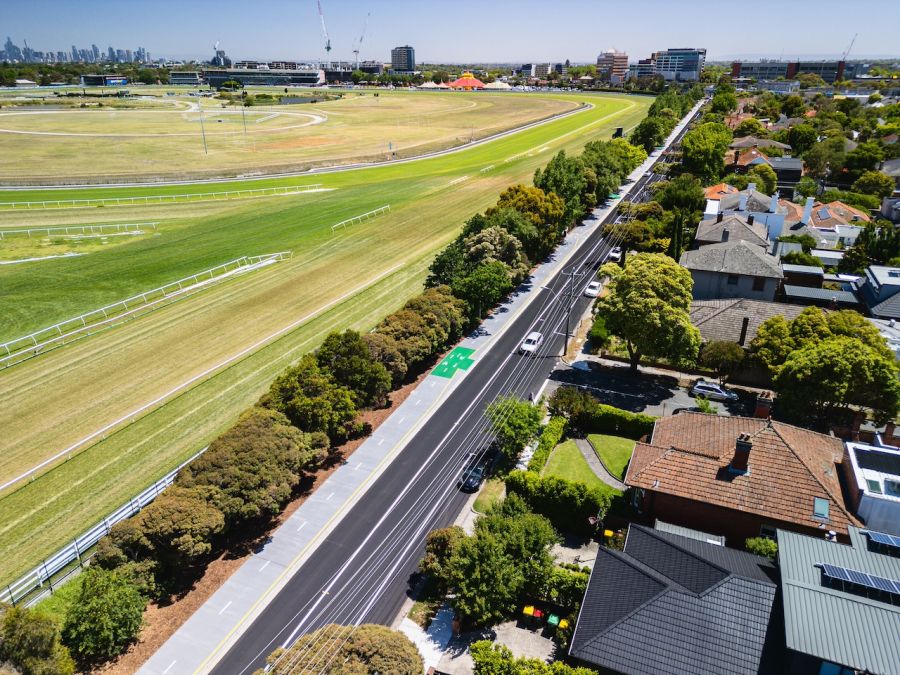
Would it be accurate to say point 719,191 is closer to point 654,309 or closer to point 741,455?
point 654,309

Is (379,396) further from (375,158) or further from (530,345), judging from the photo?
(375,158)

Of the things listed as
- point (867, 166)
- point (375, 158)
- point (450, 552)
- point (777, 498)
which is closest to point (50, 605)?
point (450, 552)

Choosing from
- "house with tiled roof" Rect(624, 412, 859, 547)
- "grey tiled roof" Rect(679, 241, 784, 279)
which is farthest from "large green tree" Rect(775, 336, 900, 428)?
"grey tiled roof" Rect(679, 241, 784, 279)

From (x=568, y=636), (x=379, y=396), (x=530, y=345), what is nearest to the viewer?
(x=568, y=636)

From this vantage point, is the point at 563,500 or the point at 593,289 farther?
the point at 593,289

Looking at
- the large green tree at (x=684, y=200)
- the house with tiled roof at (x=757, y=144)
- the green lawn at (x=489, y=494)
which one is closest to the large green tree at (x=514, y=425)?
the green lawn at (x=489, y=494)

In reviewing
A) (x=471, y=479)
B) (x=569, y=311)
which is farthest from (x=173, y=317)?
(x=569, y=311)
